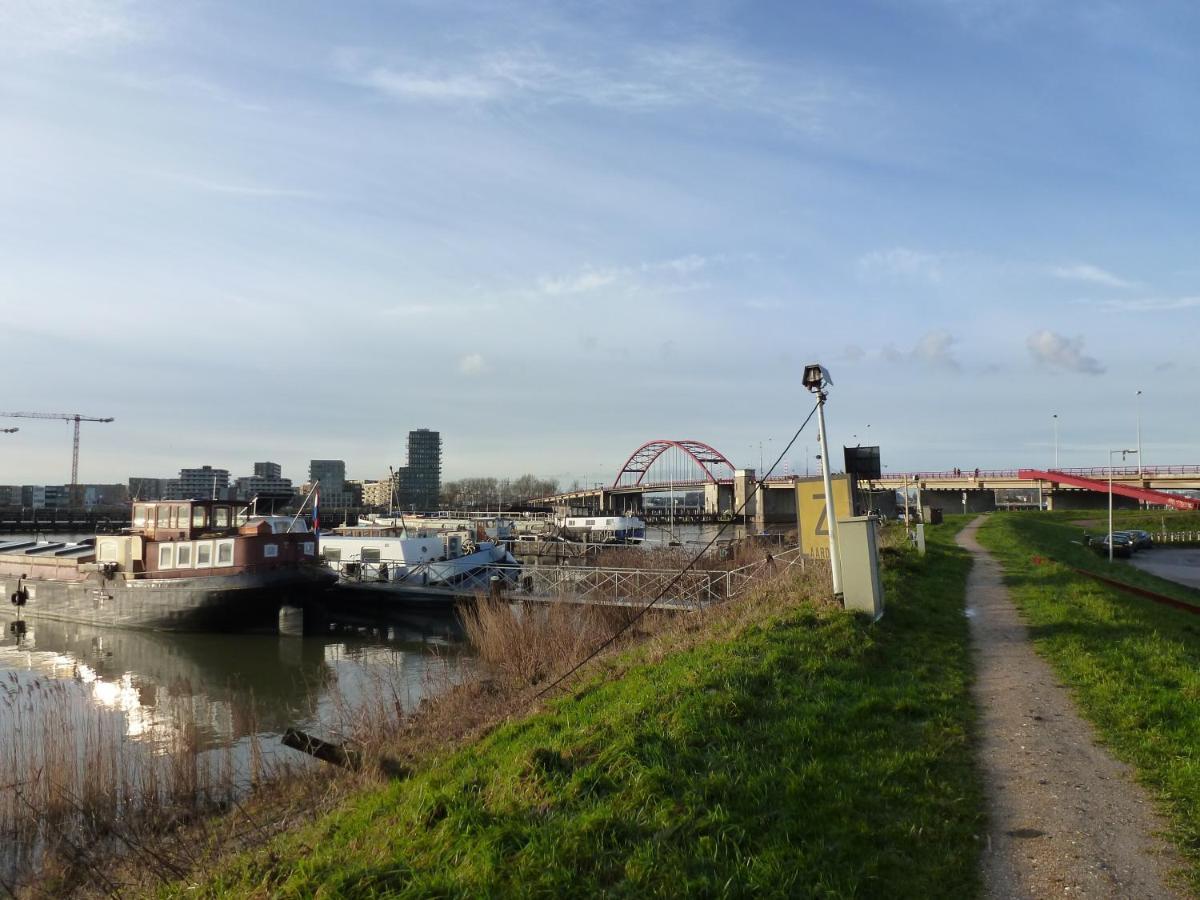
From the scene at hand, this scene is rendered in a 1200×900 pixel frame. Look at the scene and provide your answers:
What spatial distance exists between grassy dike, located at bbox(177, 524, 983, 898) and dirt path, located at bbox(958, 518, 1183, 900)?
0.23 m

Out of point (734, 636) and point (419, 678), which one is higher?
point (734, 636)

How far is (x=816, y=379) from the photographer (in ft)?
47.7

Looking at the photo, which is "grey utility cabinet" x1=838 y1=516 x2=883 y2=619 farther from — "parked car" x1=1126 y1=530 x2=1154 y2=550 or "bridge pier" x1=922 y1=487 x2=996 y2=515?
"bridge pier" x1=922 y1=487 x2=996 y2=515

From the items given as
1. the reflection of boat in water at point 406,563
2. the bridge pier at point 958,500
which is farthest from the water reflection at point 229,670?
the bridge pier at point 958,500

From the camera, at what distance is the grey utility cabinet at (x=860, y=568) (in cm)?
1296

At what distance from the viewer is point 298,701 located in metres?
21.0

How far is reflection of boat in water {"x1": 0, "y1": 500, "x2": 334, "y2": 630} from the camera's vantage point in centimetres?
2997

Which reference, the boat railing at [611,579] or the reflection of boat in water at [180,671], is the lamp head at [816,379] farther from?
the reflection of boat in water at [180,671]

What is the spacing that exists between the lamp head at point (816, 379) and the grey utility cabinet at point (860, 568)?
8.87 ft

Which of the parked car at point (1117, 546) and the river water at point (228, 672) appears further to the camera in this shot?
the parked car at point (1117, 546)

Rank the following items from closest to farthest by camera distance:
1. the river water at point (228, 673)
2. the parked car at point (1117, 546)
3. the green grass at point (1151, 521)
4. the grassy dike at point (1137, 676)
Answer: the grassy dike at point (1137, 676) → the river water at point (228, 673) → the parked car at point (1117, 546) → the green grass at point (1151, 521)

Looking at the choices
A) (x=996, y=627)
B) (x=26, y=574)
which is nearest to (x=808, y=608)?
(x=996, y=627)

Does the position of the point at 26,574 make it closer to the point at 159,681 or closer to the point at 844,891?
the point at 159,681

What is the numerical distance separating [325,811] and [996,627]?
11480 millimetres
